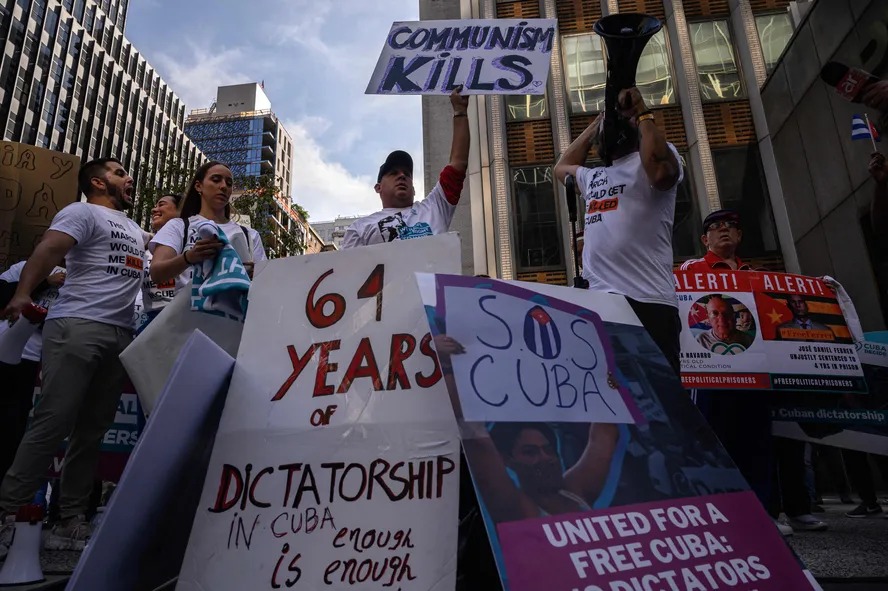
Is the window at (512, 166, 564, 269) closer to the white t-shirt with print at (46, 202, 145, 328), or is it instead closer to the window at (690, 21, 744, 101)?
the window at (690, 21, 744, 101)

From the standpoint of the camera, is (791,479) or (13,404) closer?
(13,404)

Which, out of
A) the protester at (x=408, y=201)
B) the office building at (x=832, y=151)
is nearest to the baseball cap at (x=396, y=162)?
the protester at (x=408, y=201)

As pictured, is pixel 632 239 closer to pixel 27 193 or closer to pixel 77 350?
pixel 77 350

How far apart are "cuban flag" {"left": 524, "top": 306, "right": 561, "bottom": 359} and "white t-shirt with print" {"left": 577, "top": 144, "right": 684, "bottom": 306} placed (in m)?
0.70

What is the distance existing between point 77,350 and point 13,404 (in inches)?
43.6

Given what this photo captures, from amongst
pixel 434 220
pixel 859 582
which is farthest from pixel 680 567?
pixel 434 220

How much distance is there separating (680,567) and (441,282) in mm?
897

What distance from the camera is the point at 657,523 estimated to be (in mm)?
1285

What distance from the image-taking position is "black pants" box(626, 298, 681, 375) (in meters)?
2.20

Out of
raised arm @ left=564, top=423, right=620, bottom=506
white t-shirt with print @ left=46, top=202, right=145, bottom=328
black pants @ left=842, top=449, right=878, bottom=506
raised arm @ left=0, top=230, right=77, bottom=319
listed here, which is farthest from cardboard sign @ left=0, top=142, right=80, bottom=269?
black pants @ left=842, top=449, right=878, bottom=506

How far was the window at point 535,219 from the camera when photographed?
12305 mm

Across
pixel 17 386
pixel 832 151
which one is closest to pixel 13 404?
pixel 17 386

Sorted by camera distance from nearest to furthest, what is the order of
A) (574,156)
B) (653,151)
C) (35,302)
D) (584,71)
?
(653,151) → (574,156) → (35,302) → (584,71)

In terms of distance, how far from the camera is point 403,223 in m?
2.60
